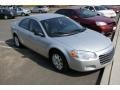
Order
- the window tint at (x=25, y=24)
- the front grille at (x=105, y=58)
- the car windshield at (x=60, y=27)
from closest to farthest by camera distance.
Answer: the front grille at (x=105, y=58), the car windshield at (x=60, y=27), the window tint at (x=25, y=24)

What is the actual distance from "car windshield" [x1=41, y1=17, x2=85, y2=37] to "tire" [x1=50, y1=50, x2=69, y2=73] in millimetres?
667

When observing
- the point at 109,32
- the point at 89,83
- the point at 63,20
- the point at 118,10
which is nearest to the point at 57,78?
the point at 89,83

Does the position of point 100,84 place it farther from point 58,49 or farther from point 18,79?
point 18,79

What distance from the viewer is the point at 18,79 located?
6336mm

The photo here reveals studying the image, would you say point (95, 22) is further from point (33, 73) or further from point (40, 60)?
point (33, 73)

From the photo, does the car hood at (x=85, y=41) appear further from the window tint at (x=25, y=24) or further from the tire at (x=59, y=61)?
the window tint at (x=25, y=24)

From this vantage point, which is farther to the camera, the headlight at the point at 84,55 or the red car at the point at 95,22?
the red car at the point at 95,22

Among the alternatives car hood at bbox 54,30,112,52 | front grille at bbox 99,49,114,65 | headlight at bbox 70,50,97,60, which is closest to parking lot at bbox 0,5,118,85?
front grille at bbox 99,49,114,65

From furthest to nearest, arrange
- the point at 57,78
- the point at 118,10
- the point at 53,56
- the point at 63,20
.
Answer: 1. the point at 118,10
2. the point at 63,20
3. the point at 53,56
4. the point at 57,78

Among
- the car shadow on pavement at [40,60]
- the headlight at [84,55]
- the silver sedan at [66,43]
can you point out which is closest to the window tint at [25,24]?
the silver sedan at [66,43]

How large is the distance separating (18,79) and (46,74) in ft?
2.63

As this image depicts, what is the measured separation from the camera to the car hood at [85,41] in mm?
6195

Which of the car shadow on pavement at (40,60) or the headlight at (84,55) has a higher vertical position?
the headlight at (84,55)
